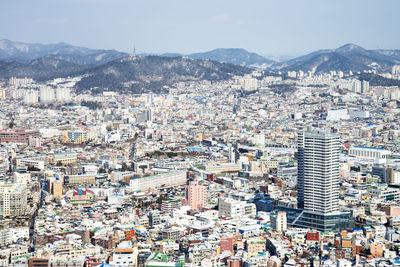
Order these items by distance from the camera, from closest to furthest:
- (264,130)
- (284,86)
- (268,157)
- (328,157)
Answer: (328,157), (268,157), (264,130), (284,86)

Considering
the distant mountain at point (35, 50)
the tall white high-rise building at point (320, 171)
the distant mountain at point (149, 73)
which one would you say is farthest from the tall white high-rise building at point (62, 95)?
the distant mountain at point (35, 50)

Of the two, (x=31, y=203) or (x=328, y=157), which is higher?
(x=328, y=157)

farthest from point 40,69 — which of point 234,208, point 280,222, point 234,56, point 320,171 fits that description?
point 320,171

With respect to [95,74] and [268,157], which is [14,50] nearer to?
[95,74]

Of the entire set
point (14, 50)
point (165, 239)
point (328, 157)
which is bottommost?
point (165, 239)

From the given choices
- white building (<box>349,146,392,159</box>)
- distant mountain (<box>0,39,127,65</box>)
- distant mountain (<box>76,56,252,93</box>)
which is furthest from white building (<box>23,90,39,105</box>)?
distant mountain (<box>0,39,127,65</box>)

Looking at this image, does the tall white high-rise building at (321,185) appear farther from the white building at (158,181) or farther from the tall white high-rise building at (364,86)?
the tall white high-rise building at (364,86)

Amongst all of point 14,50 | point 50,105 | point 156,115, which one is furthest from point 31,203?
point 14,50
